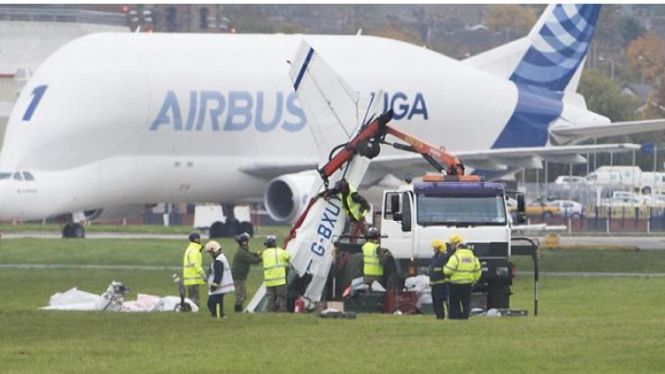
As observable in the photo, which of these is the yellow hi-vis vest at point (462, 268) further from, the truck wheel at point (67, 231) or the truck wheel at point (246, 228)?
the truck wheel at point (246, 228)

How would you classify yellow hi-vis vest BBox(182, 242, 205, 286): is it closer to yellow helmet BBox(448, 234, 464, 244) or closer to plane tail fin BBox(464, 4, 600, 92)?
yellow helmet BBox(448, 234, 464, 244)

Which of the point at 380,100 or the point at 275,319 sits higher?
the point at 380,100

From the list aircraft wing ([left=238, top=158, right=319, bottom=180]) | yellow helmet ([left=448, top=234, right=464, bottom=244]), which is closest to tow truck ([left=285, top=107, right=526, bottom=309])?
yellow helmet ([left=448, top=234, right=464, bottom=244])

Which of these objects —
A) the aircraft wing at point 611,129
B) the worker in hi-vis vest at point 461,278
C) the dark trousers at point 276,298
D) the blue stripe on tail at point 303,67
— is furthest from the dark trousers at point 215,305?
the aircraft wing at point 611,129

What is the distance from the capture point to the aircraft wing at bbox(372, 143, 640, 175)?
59.4m

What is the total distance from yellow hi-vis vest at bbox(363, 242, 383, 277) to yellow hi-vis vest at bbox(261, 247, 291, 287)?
53.0 inches

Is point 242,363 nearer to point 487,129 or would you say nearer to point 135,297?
point 135,297

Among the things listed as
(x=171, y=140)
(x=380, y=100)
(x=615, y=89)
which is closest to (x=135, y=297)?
(x=380, y=100)

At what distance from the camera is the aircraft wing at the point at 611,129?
198 feet

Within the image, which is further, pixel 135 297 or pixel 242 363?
pixel 135 297

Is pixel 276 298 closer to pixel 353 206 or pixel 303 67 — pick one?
pixel 353 206

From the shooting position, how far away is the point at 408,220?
37.0m

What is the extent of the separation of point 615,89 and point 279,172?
35.3 meters

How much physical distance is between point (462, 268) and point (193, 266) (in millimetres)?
5425
